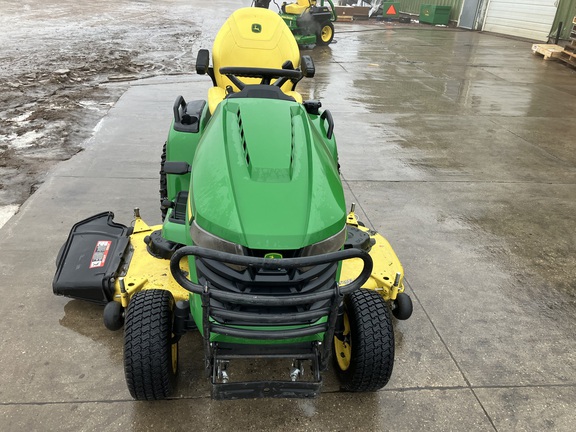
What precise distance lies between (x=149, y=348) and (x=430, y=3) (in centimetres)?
2147

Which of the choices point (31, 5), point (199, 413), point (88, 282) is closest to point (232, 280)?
point (199, 413)

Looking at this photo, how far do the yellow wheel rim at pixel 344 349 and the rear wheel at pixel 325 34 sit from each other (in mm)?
10953

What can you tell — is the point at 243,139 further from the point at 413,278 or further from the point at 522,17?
the point at 522,17

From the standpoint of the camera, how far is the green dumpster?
18297 mm

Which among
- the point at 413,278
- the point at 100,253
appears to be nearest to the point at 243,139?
the point at 100,253

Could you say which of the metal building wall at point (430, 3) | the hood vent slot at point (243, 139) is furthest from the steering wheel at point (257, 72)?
the metal building wall at point (430, 3)

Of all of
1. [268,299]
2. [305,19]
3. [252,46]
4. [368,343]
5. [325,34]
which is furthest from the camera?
[325,34]

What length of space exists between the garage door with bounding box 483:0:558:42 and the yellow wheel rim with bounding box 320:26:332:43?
6.50 metres

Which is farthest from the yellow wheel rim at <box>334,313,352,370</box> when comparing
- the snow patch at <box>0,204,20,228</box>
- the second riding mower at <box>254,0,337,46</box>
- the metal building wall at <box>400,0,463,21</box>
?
the metal building wall at <box>400,0,463,21</box>

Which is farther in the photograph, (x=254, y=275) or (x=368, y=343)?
(x=368, y=343)

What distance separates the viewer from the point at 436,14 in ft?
60.5

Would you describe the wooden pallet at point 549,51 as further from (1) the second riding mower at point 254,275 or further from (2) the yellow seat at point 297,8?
(1) the second riding mower at point 254,275

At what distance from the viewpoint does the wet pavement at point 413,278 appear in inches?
85.9

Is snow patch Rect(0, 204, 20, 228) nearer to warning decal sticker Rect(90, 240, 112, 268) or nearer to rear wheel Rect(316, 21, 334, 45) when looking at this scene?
warning decal sticker Rect(90, 240, 112, 268)
